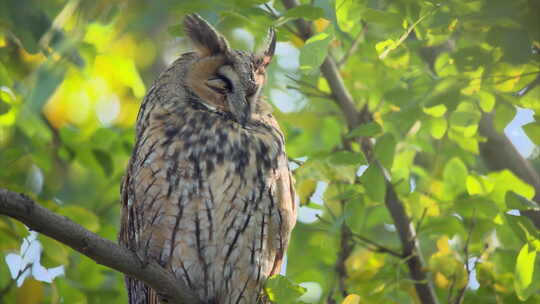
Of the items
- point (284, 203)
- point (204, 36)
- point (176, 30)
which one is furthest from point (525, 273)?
point (176, 30)

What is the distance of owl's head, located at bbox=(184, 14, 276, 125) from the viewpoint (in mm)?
2357

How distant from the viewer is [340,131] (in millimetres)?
3215

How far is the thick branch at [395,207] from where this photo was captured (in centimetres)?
254

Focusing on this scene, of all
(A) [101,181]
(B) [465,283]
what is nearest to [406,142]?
(B) [465,283]

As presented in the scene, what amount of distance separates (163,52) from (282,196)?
144cm

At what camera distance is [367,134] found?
230cm

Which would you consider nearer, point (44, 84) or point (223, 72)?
point (44, 84)

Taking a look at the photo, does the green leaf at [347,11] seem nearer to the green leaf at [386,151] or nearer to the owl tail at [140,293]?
the green leaf at [386,151]

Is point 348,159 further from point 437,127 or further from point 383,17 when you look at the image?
point 383,17

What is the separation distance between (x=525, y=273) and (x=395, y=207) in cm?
66

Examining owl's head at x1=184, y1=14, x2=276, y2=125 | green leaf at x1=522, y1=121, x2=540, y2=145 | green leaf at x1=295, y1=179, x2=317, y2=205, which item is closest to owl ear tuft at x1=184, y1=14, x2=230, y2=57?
owl's head at x1=184, y1=14, x2=276, y2=125

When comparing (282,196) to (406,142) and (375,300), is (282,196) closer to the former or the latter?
(375,300)

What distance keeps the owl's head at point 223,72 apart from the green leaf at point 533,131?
886 mm

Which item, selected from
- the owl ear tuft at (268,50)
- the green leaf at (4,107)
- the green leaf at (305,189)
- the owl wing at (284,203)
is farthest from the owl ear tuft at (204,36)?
the green leaf at (4,107)
